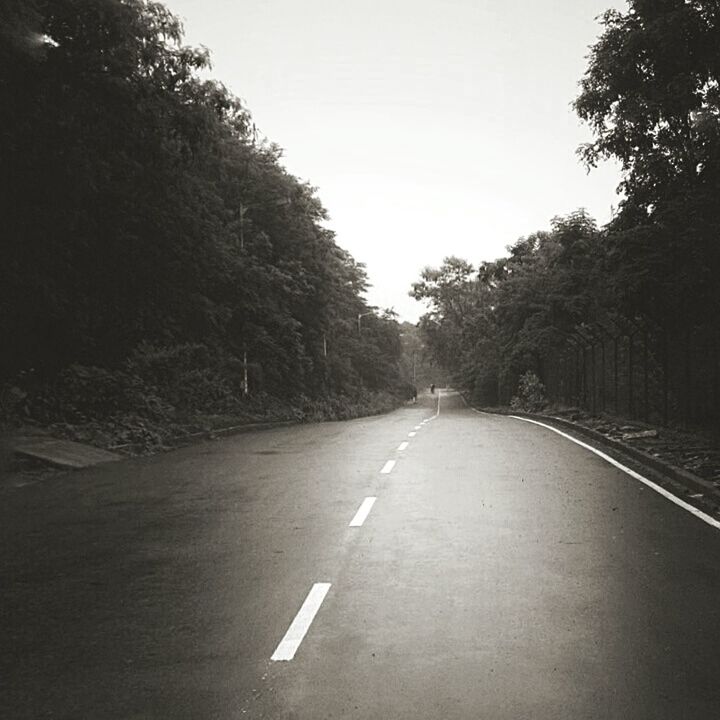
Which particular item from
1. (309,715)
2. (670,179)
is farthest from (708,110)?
(309,715)

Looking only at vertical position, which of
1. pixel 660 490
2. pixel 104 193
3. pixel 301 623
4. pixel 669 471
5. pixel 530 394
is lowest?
pixel 301 623

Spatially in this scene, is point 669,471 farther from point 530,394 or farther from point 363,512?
point 530,394

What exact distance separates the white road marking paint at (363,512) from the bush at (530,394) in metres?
32.2

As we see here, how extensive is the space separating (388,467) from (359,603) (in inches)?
328

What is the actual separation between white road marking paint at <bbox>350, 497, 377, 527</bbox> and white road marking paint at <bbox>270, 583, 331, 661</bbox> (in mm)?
2635

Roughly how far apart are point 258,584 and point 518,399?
1699 inches

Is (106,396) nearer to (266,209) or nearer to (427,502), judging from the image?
(427,502)

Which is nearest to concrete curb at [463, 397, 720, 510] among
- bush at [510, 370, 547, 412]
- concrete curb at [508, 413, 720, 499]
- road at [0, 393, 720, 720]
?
concrete curb at [508, 413, 720, 499]

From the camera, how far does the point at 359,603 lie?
6188 mm

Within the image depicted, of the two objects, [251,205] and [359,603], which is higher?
[251,205]

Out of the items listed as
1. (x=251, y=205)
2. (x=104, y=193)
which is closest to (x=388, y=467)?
(x=104, y=193)

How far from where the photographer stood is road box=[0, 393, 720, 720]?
4.43 m

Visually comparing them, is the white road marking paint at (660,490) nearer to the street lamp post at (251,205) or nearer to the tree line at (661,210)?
the tree line at (661,210)

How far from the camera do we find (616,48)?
24.7 meters
